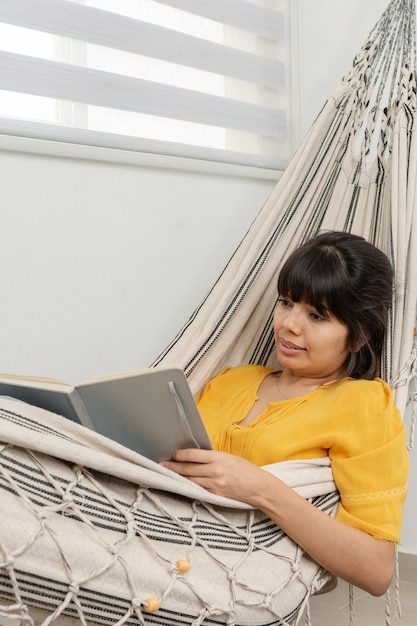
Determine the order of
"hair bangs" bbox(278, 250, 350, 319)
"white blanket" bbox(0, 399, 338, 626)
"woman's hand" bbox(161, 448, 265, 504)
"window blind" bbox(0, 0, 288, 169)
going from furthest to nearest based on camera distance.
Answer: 1. "window blind" bbox(0, 0, 288, 169)
2. "hair bangs" bbox(278, 250, 350, 319)
3. "woman's hand" bbox(161, 448, 265, 504)
4. "white blanket" bbox(0, 399, 338, 626)

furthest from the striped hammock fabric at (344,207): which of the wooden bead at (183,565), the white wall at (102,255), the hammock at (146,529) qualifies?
the wooden bead at (183,565)

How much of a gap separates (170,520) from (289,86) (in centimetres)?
141

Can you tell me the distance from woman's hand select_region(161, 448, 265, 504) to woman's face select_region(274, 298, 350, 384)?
28 centimetres

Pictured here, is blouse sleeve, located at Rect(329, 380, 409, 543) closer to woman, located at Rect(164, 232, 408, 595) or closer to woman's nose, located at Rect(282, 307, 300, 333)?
woman, located at Rect(164, 232, 408, 595)

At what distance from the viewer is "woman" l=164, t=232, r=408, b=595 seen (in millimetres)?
966

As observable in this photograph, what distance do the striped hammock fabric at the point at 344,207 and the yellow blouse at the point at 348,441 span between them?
0.51ft

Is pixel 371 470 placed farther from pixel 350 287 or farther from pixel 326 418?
pixel 350 287

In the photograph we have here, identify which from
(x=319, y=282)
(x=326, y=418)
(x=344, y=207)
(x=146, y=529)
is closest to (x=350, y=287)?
(x=319, y=282)

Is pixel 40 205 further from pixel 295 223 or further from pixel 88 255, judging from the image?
pixel 295 223

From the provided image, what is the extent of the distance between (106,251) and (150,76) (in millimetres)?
435

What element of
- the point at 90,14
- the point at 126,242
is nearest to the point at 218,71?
the point at 90,14

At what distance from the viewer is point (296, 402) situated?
117 centimetres

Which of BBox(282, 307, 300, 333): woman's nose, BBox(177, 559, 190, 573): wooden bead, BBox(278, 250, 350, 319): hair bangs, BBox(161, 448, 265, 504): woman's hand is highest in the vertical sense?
BBox(278, 250, 350, 319): hair bangs

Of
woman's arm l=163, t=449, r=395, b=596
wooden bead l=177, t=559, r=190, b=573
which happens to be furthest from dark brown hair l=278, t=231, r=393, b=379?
wooden bead l=177, t=559, r=190, b=573
